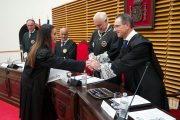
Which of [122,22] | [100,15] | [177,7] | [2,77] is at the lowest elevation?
[2,77]

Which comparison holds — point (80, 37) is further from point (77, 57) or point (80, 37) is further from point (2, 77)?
point (2, 77)

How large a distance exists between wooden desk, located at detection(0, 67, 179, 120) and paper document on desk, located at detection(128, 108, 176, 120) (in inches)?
3.6

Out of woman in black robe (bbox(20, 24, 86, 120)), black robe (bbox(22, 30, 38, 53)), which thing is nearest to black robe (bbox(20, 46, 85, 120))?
woman in black robe (bbox(20, 24, 86, 120))

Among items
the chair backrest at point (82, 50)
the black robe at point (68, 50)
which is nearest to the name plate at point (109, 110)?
the black robe at point (68, 50)

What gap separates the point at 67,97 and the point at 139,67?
103 cm

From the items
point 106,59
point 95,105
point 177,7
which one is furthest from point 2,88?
point 177,7

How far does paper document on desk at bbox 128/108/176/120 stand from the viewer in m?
1.08

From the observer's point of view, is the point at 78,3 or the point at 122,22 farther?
the point at 78,3

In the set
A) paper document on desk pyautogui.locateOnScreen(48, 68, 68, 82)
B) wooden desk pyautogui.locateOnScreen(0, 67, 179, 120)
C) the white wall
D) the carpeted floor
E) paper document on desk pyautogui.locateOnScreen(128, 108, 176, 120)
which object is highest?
the white wall

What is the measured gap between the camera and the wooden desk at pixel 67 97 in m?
1.41

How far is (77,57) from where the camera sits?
4395mm

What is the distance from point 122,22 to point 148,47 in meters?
0.45

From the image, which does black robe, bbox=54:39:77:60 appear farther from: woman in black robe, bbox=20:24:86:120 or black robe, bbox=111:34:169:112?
black robe, bbox=111:34:169:112

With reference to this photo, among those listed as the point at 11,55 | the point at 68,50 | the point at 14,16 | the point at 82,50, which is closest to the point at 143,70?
the point at 68,50
